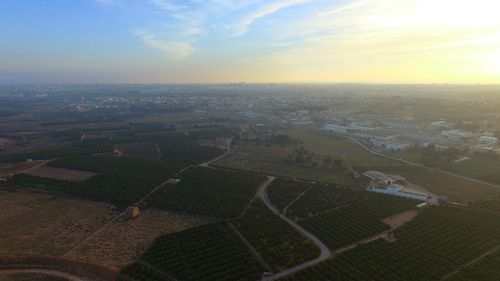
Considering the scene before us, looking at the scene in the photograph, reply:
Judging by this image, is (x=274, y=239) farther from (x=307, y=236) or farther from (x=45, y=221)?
(x=45, y=221)

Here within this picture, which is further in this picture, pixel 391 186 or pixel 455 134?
pixel 455 134

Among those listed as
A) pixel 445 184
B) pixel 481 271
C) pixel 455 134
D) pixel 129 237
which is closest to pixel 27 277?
pixel 129 237

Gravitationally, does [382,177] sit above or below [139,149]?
above

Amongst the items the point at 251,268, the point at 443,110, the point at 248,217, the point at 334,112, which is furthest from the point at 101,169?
the point at 443,110

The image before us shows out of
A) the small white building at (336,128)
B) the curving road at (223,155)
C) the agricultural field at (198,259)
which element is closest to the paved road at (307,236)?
the agricultural field at (198,259)

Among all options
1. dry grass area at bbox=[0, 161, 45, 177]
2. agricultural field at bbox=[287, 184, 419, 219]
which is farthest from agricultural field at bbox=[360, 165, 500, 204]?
dry grass area at bbox=[0, 161, 45, 177]

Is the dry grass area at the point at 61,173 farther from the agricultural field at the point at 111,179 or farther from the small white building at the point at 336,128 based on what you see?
the small white building at the point at 336,128
